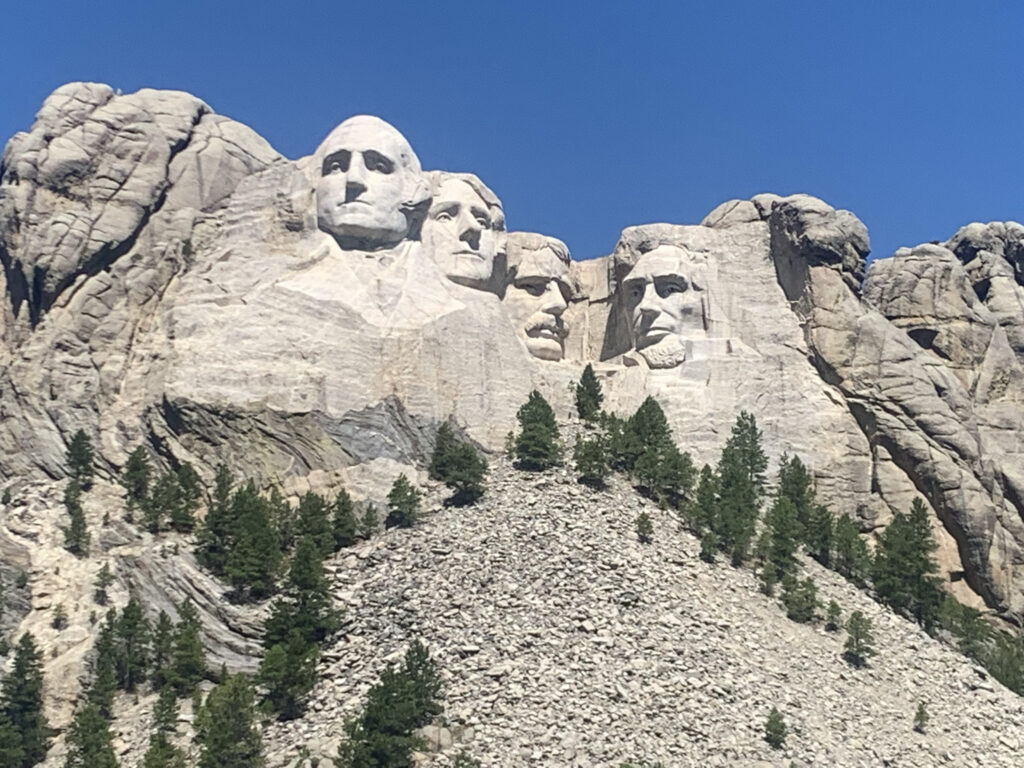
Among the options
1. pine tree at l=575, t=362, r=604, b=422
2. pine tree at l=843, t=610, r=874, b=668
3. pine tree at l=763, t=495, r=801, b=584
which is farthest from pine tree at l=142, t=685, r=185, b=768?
pine tree at l=575, t=362, r=604, b=422

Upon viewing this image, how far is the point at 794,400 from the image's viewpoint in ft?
173

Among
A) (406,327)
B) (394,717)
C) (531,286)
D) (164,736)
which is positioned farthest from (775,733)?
(531,286)

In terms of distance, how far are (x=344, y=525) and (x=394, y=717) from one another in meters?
8.05

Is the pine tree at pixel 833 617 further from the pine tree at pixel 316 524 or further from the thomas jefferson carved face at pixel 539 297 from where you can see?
the thomas jefferson carved face at pixel 539 297

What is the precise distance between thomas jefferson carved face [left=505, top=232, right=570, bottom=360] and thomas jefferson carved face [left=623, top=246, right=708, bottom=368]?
6.13ft

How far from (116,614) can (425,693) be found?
745 centimetres

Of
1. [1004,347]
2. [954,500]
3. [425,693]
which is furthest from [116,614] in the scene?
[1004,347]

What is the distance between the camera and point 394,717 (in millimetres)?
38531

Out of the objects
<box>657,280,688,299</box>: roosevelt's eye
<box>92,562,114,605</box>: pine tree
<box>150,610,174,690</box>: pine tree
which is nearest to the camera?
<box>150,610,174,690</box>: pine tree

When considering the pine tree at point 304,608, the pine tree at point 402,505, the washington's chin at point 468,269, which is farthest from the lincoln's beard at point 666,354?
the pine tree at point 304,608

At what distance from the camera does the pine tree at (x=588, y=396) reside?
52188 mm

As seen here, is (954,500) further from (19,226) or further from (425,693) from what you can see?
(19,226)

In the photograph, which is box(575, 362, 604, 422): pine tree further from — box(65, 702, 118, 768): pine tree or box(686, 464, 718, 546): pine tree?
box(65, 702, 118, 768): pine tree

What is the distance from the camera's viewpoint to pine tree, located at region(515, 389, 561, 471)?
48.7 m
